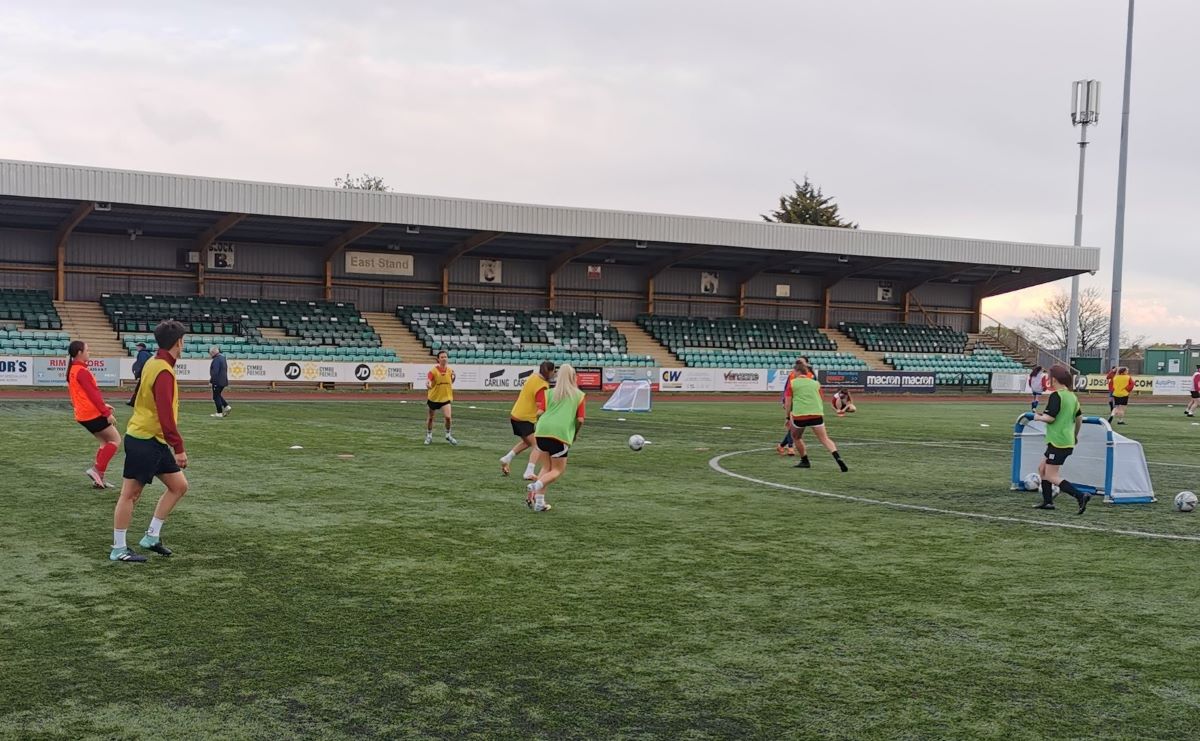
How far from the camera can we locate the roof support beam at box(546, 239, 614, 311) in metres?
49.9

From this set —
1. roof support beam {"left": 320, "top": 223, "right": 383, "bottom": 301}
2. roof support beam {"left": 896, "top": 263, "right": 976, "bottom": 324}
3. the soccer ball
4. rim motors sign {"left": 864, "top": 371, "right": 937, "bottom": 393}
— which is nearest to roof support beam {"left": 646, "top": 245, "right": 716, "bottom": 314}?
rim motors sign {"left": 864, "top": 371, "right": 937, "bottom": 393}

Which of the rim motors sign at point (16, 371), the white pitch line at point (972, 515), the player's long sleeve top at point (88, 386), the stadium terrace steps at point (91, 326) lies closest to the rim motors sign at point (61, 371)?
the rim motors sign at point (16, 371)

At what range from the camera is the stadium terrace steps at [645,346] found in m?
51.4

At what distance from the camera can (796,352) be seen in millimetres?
55312

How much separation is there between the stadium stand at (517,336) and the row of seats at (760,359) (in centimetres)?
291

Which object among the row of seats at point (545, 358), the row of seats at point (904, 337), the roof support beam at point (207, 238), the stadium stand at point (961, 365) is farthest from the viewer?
the row of seats at point (904, 337)

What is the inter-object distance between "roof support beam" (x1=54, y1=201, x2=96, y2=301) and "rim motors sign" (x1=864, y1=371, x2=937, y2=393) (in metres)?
34.2

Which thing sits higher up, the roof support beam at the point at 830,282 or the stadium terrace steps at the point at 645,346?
the roof support beam at the point at 830,282

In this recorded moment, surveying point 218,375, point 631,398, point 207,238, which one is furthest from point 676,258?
point 218,375

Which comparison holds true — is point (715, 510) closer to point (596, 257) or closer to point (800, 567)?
point (800, 567)

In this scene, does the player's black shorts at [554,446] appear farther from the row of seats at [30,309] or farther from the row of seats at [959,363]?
the row of seats at [959,363]

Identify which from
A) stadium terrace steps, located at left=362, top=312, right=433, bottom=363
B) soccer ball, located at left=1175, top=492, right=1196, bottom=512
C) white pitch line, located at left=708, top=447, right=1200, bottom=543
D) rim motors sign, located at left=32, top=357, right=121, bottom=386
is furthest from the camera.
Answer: stadium terrace steps, located at left=362, top=312, right=433, bottom=363

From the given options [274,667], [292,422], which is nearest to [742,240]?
[292,422]

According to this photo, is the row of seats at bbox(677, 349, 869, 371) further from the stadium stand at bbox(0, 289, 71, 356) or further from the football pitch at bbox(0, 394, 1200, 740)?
the football pitch at bbox(0, 394, 1200, 740)
